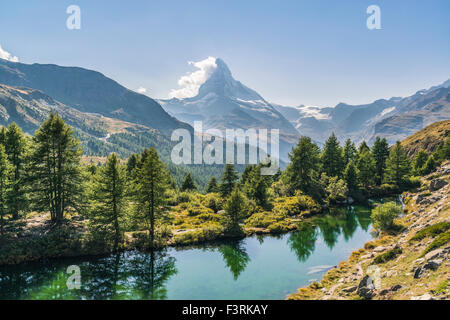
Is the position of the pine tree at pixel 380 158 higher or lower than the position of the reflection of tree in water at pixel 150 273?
higher

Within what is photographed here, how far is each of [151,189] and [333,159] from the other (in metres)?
59.3

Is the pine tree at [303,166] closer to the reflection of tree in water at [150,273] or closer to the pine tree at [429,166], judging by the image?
the pine tree at [429,166]

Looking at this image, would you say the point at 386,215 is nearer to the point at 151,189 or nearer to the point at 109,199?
the point at 151,189

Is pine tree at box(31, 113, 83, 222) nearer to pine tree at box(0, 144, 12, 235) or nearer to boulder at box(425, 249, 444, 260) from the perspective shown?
pine tree at box(0, 144, 12, 235)

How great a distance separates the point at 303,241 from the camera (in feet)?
137

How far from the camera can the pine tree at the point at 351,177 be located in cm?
6769

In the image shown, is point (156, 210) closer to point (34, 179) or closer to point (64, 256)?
point (64, 256)

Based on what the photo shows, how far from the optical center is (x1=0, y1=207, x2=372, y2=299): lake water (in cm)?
2592

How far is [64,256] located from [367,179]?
72.5m

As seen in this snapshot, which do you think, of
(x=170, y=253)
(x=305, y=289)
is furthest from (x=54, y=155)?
(x=305, y=289)

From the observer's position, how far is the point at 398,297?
16.4m

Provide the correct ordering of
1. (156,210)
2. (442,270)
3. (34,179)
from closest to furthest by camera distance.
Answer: (442,270)
(34,179)
(156,210)

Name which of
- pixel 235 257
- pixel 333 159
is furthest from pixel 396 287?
pixel 333 159

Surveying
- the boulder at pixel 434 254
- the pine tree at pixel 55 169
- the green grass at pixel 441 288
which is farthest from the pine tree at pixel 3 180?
the boulder at pixel 434 254
